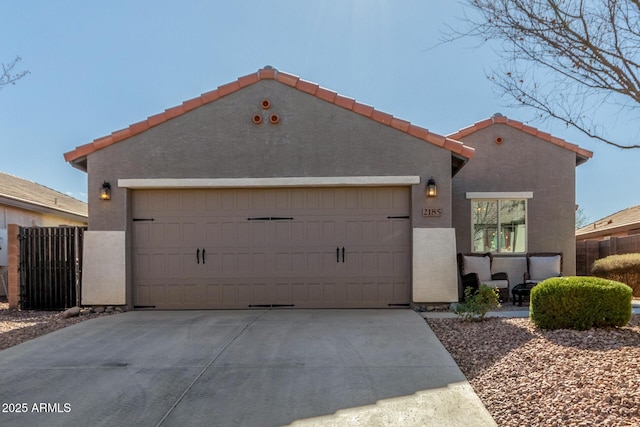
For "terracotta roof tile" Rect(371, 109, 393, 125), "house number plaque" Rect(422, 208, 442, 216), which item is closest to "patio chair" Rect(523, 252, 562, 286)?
"house number plaque" Rect(422, 208, 442, 216)

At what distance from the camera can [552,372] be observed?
4.42 meters

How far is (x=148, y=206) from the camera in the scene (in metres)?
8.75

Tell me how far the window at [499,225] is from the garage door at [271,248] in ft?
11.0

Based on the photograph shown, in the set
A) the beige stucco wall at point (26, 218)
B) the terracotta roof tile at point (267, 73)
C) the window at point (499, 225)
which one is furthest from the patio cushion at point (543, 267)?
the beige stucco wall at point (26, 218)

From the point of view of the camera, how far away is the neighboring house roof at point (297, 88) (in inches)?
327

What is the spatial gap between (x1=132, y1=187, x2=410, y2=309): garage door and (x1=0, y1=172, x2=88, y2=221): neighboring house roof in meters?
6.21

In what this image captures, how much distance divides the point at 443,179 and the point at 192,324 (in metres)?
5.12

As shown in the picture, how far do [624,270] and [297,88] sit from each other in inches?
360

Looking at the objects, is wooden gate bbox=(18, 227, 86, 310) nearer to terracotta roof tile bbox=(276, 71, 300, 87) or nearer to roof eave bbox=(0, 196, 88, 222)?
roof eave bbox=(0, 196, 88, 222)

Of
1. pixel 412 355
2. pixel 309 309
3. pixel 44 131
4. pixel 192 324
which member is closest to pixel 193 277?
pixel 192 324

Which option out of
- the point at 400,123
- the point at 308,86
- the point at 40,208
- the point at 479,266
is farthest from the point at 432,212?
the point at 40,208

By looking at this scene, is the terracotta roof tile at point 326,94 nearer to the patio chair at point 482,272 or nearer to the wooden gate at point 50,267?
the patio chair at point 482,272

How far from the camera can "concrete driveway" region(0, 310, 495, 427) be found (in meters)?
3.92

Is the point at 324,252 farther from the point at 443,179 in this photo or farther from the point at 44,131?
the point at 44,131
